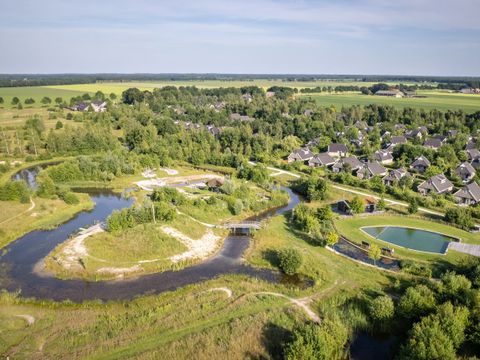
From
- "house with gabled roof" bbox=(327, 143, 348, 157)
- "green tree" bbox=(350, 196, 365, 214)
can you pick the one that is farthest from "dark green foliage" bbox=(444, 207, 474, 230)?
"house with gabled roof" bbox=(327, 143, 348, 157)

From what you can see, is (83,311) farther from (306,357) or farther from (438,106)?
(438,106)

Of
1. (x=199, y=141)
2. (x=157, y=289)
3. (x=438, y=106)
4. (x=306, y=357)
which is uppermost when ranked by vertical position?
(x=438, y=106)

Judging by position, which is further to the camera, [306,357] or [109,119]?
[109,119]

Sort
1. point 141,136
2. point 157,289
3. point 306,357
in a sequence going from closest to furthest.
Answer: point 306,357, point 157,289, point 141,136

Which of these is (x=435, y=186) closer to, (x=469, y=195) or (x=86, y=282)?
(x=469, y=195)

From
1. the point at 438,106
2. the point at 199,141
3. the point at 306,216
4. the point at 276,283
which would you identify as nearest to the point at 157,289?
the point at 276,283

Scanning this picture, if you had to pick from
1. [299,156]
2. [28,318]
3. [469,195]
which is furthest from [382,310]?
[299,156]

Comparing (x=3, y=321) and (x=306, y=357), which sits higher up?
(x=306, y=357)

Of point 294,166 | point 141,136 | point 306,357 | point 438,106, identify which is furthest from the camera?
→ point 438,106
